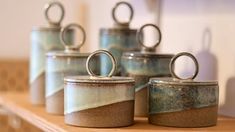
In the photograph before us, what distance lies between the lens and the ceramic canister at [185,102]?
76 cm

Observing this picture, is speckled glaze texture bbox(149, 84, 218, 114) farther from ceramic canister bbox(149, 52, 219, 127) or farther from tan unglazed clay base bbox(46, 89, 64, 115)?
tan unglazed clay base bbox(46, 89, 64, 115)

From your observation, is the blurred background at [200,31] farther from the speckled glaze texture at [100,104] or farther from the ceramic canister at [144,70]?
the speckled glaze texture at [100,104]

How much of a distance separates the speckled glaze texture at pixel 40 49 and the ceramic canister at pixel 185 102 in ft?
1.00

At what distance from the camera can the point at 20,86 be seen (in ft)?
5.50

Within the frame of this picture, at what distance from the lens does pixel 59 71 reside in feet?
2.90

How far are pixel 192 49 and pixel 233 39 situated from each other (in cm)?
12

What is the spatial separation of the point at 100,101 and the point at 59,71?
0.55 ft

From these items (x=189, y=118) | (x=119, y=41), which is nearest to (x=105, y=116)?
(x=189, y=118)

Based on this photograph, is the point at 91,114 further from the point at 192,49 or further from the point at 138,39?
the point at 192,49

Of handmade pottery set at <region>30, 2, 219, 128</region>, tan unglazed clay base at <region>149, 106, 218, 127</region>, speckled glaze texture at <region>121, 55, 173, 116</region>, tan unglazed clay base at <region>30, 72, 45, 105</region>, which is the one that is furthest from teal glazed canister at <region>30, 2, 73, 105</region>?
tan unglazed clay base at <region>149, 106, 218, 127</region>

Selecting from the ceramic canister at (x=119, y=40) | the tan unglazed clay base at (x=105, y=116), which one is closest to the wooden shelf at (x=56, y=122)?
the tan unglazed clay base at (x=105, y=116)

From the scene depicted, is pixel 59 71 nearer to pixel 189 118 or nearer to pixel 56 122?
pixel 56 122

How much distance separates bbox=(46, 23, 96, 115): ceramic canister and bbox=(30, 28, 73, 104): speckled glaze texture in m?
0.11

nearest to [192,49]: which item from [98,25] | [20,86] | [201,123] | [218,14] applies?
[218,14]
